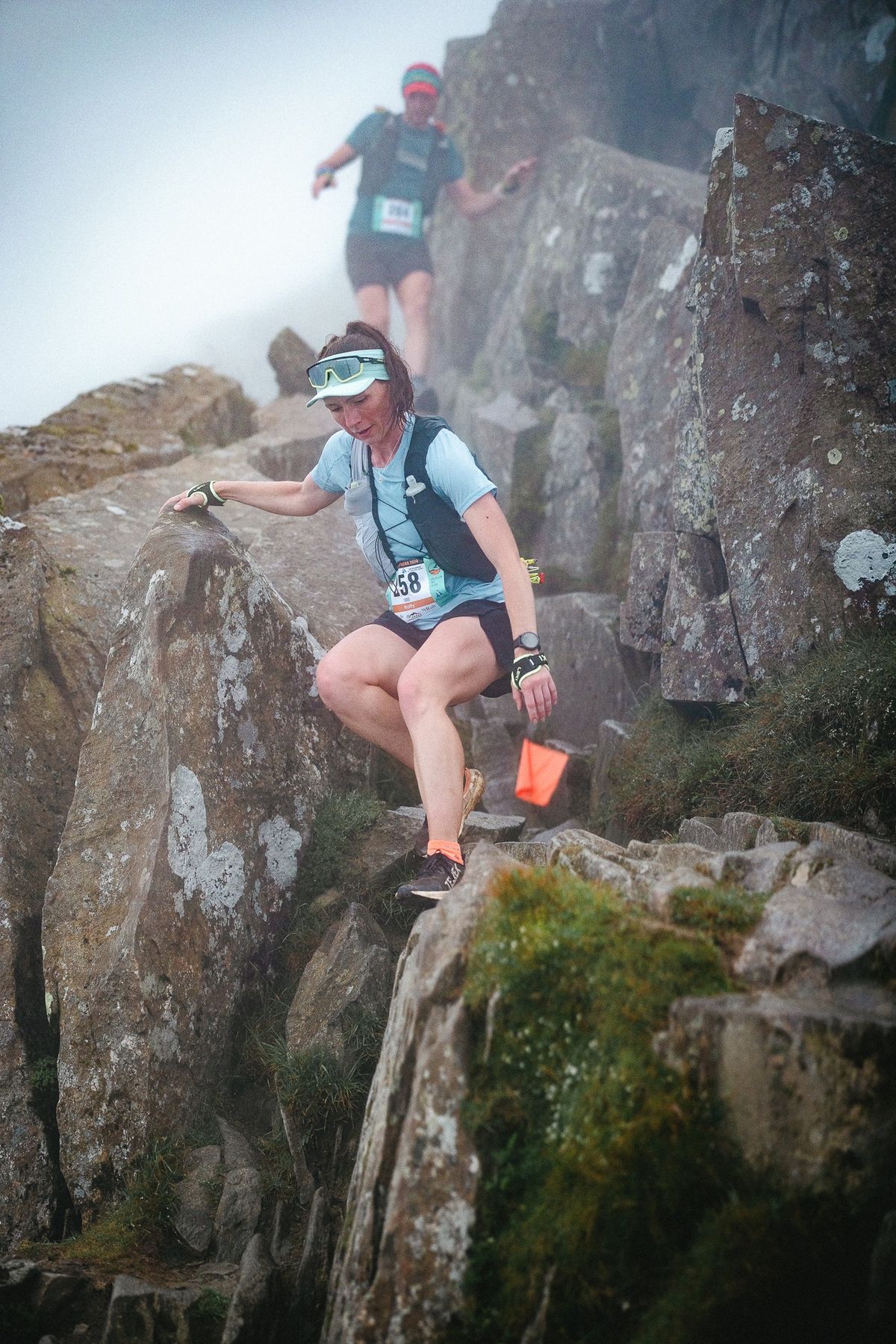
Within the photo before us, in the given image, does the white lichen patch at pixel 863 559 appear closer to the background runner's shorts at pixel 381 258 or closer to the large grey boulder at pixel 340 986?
the large grey boulder at pixel 340 986

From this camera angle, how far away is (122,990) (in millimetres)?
5816

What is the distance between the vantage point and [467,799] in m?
6.67

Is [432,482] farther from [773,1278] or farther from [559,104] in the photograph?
[559,104]

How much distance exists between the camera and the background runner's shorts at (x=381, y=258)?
47.5 feet

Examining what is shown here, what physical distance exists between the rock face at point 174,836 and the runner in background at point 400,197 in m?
8.29

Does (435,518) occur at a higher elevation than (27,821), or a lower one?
higher

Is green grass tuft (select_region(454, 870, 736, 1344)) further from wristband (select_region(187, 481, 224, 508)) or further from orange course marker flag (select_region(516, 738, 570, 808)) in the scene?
wristband (select_region(187, 481, 224, 508))

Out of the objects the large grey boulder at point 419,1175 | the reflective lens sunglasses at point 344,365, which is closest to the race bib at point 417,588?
the reflective lens sunglasses at point 344,365

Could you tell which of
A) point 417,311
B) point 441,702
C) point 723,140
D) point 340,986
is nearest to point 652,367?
point 723,140

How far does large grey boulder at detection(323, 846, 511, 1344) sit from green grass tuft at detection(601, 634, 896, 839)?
2.67 meters

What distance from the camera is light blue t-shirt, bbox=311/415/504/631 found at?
6.29 meters

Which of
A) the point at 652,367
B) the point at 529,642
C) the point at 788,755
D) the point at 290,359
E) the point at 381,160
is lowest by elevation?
the point at 788,755

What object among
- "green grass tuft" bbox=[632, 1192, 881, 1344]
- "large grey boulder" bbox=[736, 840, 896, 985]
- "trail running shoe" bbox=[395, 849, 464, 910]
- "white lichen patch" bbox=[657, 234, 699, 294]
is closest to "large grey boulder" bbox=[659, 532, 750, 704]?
"trail running shoe" bbox=[395, 849, 464, 910]

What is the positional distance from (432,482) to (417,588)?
801 millimetres
